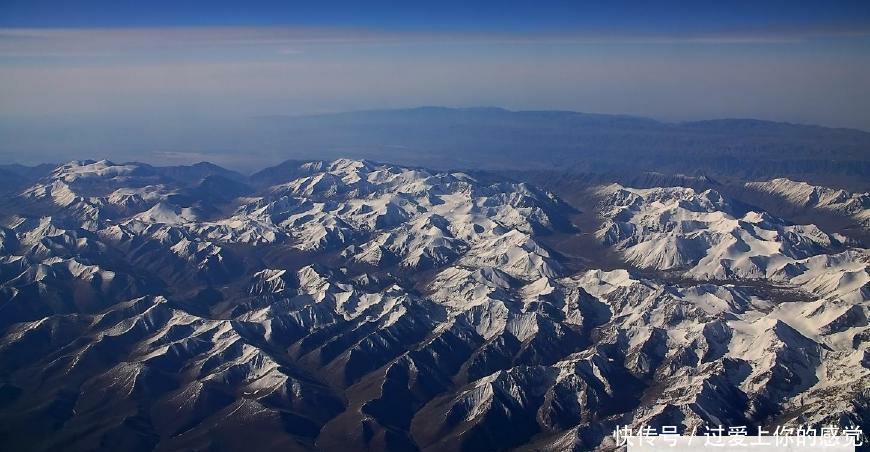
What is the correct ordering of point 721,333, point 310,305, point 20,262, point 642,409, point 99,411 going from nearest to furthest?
point 642,409 < point 99,411 < point 721,333 < point 310,305 < point 20,262

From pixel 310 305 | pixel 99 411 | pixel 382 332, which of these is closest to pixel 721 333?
pixel 382 332

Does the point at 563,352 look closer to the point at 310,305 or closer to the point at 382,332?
the point at 382,332

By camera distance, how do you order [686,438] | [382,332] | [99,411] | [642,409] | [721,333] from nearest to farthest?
[686,438] → [642,409] → [99,411] → [721,333] → [382,332]

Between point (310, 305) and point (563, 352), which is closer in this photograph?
point (563, 352)

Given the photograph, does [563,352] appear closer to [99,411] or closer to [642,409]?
[642,409]

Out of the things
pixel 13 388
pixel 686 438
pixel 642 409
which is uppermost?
pixel 686 438

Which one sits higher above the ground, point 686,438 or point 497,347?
point 686,438

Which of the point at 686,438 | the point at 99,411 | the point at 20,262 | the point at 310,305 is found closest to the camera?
the point at 686,438

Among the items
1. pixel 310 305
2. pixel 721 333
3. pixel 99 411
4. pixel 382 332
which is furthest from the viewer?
pixel 310 305

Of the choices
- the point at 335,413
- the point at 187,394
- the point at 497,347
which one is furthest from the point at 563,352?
the point at 187,394
